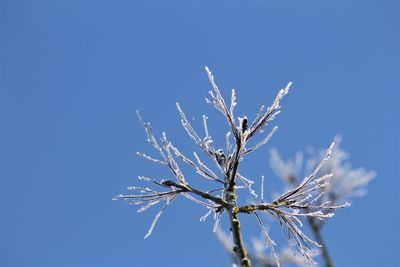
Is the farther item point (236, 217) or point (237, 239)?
point (236, 217)

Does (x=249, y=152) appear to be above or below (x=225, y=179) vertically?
above

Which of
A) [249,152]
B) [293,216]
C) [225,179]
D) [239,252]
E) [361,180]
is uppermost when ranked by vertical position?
[361,180]

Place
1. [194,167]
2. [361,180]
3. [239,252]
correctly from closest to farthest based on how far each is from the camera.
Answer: [239,252], [194,167], [361,180]

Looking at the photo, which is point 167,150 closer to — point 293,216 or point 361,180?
point 293,216

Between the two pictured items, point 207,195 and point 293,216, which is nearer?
point 207,195

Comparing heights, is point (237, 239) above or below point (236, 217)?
below

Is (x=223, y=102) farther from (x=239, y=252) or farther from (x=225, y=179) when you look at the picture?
(x=239, y=252)

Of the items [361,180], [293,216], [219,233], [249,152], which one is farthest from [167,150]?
[361,180]

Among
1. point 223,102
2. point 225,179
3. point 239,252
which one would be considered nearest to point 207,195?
point 225,179

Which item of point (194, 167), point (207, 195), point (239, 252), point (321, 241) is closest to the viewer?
point (239, 252)
